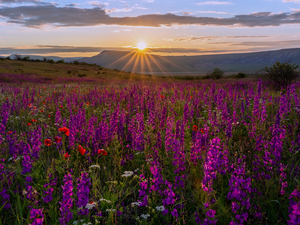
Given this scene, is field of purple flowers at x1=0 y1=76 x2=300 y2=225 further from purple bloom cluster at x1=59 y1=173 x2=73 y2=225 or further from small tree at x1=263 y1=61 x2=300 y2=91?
small tree at x1=263 y1=61 x2=300 y2=91

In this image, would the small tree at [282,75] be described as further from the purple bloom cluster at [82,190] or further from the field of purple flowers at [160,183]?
the purple bloom cluster at [82,190]

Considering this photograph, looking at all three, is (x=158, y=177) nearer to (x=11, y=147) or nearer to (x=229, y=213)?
(x=229, y=213)

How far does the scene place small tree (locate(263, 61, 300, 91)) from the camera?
11523 mm

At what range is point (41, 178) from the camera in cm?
291

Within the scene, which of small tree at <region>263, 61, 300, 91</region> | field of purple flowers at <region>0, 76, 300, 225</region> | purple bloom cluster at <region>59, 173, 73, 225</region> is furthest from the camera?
small tree at <region>263, 61, 300, 91</region>

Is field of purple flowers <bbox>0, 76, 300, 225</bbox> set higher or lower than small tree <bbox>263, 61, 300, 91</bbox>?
lower

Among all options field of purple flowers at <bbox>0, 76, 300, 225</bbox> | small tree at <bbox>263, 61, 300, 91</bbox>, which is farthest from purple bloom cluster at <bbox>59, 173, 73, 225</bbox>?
small tree at <bbox>263, 61, 300, 91</bbox>

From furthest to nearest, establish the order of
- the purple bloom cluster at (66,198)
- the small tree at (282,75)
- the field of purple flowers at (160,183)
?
the small tree at (282,75) < the field of purple flowers at (160,183) < the purple bloom cluster at (66,198)

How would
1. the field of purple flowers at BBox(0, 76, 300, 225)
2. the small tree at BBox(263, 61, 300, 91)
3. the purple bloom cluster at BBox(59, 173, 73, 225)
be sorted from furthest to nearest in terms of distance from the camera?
the small tree at BBox(263, 61, 300, 91), the field of purple flowers at BBox(0, 76, 300, 225), the purple bloom cluster at BBox(59, 173, 73, 225)

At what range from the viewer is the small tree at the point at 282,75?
1152 cm

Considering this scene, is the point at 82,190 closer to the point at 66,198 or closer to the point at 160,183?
the point at 66,198

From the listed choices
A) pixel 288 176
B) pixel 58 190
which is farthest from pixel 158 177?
pixel 288 176

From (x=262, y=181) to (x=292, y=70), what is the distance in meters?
11.7

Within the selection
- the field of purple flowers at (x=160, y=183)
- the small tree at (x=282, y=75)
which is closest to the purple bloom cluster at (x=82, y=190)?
the field of purple flowers at (x=160, y=183)
